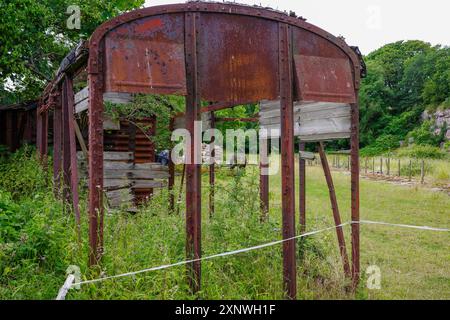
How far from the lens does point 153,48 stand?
15.6ft

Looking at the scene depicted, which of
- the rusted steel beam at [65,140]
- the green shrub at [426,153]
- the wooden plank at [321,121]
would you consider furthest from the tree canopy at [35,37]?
the green shrub at [426,153]

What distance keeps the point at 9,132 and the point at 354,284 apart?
1311cm

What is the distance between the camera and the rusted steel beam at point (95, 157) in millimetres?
4566

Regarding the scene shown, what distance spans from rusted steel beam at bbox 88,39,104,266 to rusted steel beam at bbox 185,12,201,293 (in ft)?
3.00

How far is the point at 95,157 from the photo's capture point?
15.1ft

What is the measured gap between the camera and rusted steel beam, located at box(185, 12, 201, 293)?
479cm

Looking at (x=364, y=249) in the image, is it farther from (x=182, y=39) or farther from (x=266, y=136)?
(x=182, y=39)

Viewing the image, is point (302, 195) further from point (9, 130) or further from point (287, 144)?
point (9, 130)

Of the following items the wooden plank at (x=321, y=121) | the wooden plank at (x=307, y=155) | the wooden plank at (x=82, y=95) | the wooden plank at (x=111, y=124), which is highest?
the wooden plank at (x=111, y=124)

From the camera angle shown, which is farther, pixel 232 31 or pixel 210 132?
pixel 210 132

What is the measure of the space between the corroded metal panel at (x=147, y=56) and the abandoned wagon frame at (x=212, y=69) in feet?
0.03

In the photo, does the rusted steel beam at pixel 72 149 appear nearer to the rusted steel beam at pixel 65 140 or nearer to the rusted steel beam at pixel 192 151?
the rusted steel beam at pixel 65 140

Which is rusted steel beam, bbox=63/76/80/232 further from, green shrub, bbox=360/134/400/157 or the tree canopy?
green shrub, bbox=360/134/400/157

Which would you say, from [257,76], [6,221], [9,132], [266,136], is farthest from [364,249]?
[9,132]
